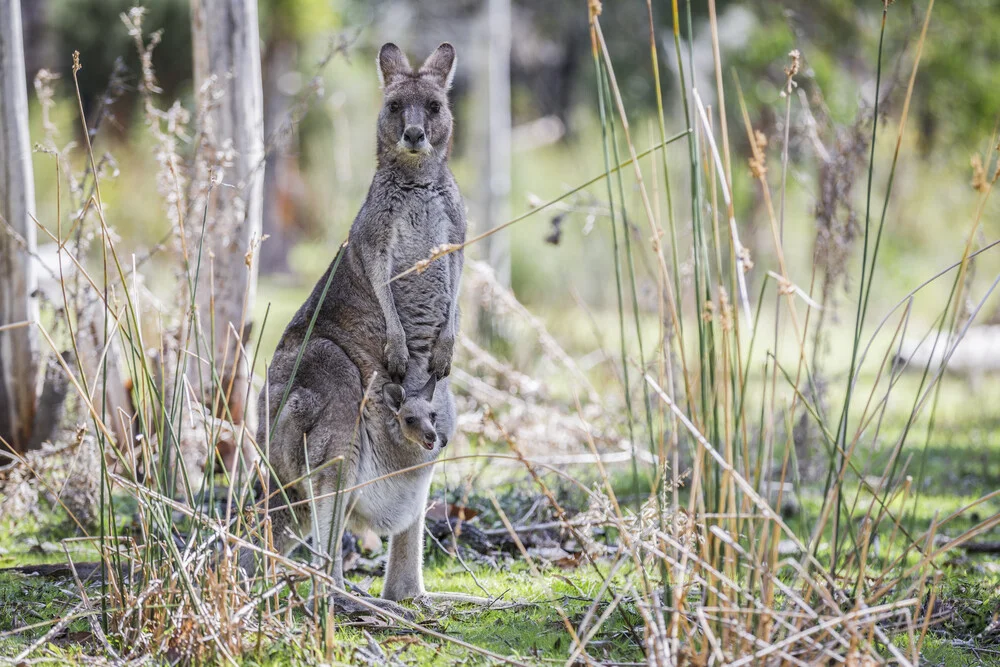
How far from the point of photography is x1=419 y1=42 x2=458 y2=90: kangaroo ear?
3340 mm

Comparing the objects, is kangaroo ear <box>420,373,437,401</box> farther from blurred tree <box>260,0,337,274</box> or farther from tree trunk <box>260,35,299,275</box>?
tree trunk <box>260,35,299,275</box>

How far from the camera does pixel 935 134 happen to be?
573 inches

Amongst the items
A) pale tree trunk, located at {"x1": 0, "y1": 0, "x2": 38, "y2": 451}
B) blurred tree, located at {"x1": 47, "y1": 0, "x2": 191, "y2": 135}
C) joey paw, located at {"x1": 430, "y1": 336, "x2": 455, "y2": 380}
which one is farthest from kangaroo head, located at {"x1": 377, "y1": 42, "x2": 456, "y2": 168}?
blurred tree, located at {"x1": 47, "y1": 0, "x2": 191, "y2": 135}

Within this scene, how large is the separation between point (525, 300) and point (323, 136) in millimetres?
7313

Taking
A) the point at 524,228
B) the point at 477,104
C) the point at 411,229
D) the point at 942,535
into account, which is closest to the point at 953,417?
the point at 942,535

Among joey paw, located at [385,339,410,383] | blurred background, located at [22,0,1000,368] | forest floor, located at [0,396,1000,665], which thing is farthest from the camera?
blurred background, located at [22,0,1000,368]

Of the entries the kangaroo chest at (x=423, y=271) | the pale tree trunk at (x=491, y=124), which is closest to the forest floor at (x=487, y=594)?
the kangaroo chest at (x=423, y=271)

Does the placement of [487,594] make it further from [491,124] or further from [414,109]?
[491,124]

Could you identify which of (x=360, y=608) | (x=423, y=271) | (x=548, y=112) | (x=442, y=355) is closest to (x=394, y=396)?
(x=442, y=355)

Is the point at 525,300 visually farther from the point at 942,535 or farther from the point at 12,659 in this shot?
the point at 12,659

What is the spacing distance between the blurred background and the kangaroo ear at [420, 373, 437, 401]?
3.90 m

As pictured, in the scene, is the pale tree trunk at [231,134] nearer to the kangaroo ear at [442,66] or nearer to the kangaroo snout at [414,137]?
the kangaroo ear at [442,66]

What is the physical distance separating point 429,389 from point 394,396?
132mm

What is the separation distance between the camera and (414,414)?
10.1ft
